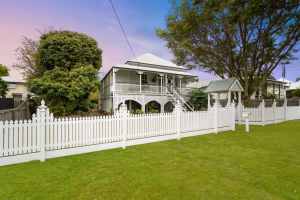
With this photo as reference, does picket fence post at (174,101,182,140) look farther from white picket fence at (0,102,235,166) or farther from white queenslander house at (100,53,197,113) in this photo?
white queenslander house at (100,53,197,113)

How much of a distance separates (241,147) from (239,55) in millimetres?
10742

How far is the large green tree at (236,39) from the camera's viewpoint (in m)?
13.5

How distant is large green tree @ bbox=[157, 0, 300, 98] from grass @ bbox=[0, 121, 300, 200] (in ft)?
33.0

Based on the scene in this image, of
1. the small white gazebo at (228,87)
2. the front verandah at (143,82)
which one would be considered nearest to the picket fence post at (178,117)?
the small white gazebo at (228,87)

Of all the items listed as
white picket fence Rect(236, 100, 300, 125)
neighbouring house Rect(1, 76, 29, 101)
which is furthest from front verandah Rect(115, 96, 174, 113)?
neighbouring house Rect(1, 76, 29, 101)

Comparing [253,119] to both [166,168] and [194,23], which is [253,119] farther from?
[166,168]

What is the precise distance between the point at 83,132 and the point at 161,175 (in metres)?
3.28

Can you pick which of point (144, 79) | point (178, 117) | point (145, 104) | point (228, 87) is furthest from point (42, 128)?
point (144, 79)

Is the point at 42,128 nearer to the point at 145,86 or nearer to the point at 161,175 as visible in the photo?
the point at 161,175

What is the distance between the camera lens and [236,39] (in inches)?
605

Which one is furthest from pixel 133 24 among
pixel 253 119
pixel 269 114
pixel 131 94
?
pixel 269 114

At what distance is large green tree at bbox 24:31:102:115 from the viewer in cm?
1170

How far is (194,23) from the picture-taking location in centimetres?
1480

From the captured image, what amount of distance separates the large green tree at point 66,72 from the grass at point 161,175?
6.67m
